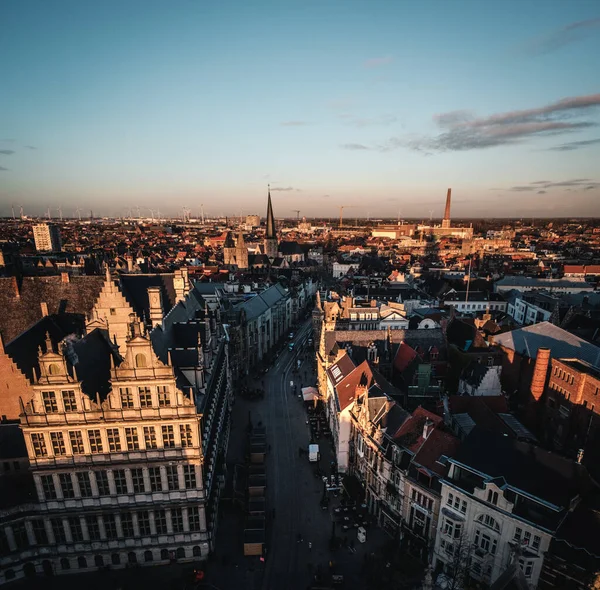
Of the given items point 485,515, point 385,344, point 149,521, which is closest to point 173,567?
point 149,521

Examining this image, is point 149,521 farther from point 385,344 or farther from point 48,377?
point 385,344

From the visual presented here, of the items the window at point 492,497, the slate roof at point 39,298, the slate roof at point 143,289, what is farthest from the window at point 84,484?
the window at point 492,497

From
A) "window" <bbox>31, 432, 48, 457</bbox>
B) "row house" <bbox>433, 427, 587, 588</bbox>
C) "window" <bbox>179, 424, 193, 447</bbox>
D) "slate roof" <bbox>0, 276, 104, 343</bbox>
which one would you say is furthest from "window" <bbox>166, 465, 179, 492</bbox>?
"slate roof" <bbox>0, 276, 104, 343</bbox>

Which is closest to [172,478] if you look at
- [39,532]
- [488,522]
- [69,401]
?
[69,401]

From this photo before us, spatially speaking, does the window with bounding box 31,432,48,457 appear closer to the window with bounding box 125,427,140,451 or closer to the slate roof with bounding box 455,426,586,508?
the window with bounding box 125,427,140,451

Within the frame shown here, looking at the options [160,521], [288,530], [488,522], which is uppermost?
[488,522]

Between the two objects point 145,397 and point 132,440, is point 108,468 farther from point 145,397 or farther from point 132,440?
point 145,397

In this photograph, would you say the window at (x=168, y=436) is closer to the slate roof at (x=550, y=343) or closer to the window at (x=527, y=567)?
the window at (x=527, y=567)
